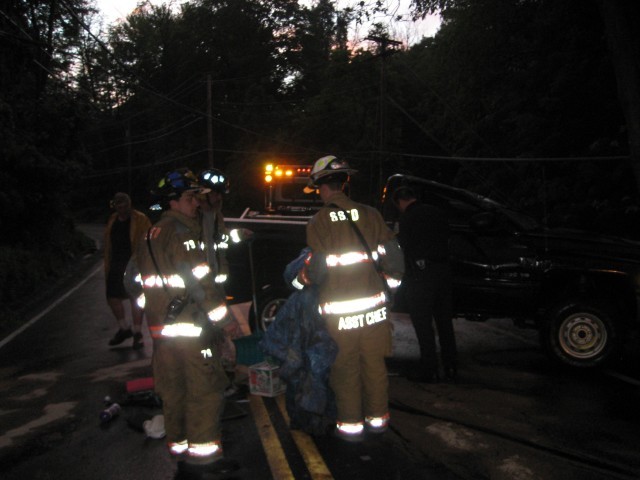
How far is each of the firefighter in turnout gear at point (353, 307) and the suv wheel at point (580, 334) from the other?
10.2 feet

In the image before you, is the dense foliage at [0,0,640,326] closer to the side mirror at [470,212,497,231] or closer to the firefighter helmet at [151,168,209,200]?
the side mirror at [470,212,497,231]

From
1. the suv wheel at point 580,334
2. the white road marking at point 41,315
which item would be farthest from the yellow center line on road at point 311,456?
the white road marking at point 41,315

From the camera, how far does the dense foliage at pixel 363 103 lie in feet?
50.4

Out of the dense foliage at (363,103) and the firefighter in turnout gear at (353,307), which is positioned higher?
the dense foliage at (363,103)

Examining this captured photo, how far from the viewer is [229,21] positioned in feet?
156

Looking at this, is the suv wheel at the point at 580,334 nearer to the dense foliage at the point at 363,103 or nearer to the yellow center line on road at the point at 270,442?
the yellow center line on road at the point at 270,442

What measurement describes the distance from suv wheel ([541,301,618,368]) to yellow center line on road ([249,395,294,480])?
339 centimetres

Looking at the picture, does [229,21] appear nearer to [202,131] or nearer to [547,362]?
[202,131]

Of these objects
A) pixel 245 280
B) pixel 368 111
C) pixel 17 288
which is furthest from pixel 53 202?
pixel 368 111

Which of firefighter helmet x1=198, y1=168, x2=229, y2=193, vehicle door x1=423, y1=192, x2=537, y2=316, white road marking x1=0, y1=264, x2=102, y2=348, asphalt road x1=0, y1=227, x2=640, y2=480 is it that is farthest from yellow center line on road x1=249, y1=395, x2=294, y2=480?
white road marking x1=0, y1=264, x2=102, y2=348

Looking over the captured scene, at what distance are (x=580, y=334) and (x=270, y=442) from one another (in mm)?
3984

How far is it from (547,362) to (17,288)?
Answer: 11392 millimetres

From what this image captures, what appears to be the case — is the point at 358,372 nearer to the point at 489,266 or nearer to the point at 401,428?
the point at 401,428

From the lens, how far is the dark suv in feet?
23.9
